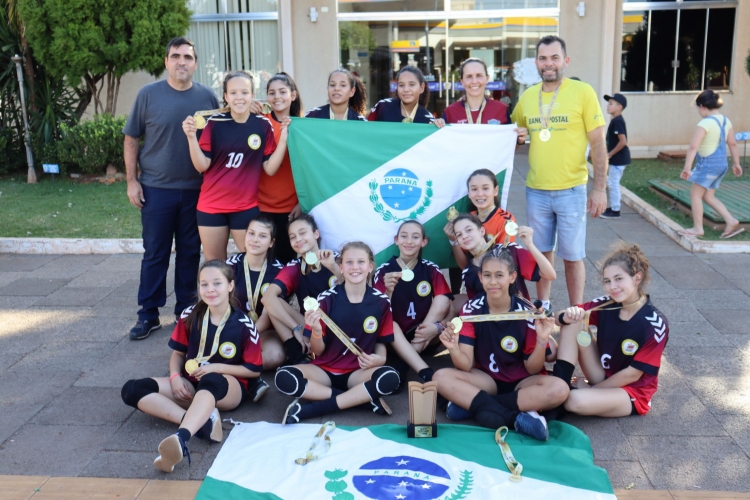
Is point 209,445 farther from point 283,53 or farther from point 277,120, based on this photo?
point 283,53

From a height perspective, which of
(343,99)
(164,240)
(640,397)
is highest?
(343,99)

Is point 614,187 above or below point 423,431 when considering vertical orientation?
above

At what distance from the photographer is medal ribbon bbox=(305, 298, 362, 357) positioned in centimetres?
421

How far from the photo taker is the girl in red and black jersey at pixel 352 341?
4117mm

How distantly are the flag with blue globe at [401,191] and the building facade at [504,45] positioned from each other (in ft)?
30.2

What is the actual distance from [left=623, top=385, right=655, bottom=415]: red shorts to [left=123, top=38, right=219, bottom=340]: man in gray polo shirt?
10.5 feet

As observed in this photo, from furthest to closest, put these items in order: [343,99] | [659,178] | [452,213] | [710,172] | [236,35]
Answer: [236,35], [659,178], [710,172], [343,99], [452,213]

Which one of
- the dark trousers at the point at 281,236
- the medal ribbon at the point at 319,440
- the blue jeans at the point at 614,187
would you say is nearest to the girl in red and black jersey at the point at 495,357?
the medal ribbon at the point at 319,440

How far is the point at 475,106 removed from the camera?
5.31 m

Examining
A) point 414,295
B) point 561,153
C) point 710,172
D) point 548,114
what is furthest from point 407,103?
point 710,172

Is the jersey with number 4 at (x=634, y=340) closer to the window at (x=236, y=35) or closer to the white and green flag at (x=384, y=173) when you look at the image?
the white and green flag at (x=384, y=173)

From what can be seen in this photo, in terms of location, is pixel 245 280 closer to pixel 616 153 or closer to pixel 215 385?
pixel 215 385

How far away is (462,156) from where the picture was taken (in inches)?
207

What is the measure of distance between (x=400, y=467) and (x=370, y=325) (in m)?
1.11
